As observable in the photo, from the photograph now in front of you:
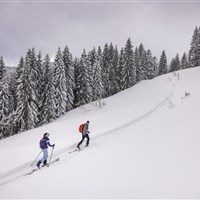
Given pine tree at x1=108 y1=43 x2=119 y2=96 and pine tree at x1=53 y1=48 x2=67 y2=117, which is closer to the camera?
pine tree at x1=53 y1=48 x2=67 y2=117

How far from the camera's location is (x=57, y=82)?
1313 inches

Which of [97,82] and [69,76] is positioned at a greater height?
[69,76]

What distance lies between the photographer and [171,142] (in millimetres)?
8062

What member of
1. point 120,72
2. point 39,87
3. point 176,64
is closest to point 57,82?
point 39,87

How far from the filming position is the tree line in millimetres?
29375

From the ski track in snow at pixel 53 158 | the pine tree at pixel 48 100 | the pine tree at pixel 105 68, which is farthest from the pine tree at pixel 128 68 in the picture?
the ski track in snow at pixel 53 158

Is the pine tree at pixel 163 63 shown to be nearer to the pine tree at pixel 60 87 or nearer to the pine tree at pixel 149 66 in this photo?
the pine tree at pixel 149 66

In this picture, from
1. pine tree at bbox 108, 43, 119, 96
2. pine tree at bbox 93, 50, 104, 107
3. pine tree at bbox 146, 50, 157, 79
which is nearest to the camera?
pine tree at bbox 93, 50, 104, 107

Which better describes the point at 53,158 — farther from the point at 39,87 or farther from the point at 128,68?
the point at 128,68

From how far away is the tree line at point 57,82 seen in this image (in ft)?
96.4

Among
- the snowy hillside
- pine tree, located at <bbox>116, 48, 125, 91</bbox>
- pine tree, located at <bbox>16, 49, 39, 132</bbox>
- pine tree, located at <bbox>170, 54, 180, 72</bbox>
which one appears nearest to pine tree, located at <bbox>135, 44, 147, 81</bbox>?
pine tree, located at <bbox>116, 48, 125, 91</bbox>

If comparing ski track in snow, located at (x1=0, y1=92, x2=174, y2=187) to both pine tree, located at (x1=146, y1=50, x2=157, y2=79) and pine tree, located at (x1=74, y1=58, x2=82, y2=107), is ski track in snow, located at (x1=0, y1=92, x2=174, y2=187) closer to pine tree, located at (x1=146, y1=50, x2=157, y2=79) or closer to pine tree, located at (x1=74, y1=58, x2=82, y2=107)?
pine tree, located at (x1=74, y1=58, x2=82, y2=107)

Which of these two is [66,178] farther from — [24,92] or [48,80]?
[48,80]

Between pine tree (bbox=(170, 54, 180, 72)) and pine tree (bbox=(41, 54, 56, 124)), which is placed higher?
pine tree (bbox=(170, 54, 180, 72))
